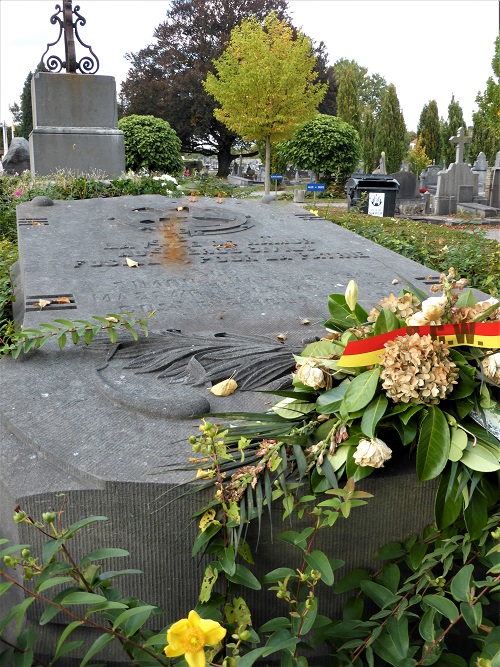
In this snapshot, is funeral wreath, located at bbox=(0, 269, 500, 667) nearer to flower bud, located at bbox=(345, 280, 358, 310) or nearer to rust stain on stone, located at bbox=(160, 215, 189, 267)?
flower bud, located at bbox=(345, 280, 358, 310)

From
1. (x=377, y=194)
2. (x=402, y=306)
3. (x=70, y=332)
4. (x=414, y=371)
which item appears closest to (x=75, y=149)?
(x=70, y=332)

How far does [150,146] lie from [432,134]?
77.1ft

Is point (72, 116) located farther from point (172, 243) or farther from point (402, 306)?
point (402, 306)

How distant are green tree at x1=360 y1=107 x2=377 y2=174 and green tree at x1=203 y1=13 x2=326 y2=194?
9.85 metres

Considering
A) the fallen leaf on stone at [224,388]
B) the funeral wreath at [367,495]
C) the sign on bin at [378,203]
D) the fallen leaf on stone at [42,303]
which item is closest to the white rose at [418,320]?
the funeral wreath at [367,495]

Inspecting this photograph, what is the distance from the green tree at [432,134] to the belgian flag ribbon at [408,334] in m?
37.7

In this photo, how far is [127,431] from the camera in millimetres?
1996

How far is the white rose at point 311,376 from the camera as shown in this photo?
5.91 feet

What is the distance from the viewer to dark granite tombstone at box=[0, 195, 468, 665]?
1752mm

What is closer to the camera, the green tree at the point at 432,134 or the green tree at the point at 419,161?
the green tree at the point at 419,161

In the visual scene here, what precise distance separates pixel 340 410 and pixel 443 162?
117 feet

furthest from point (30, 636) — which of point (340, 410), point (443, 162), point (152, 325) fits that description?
point (443, 162)

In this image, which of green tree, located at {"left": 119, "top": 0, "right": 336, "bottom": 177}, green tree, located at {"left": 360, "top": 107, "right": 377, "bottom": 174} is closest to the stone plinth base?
green tree, located at {"left": 360, "top": 107, "right": 377, "bottom": 174}

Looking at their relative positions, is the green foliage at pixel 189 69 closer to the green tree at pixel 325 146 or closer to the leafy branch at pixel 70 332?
the green tree at pixel 325 146
